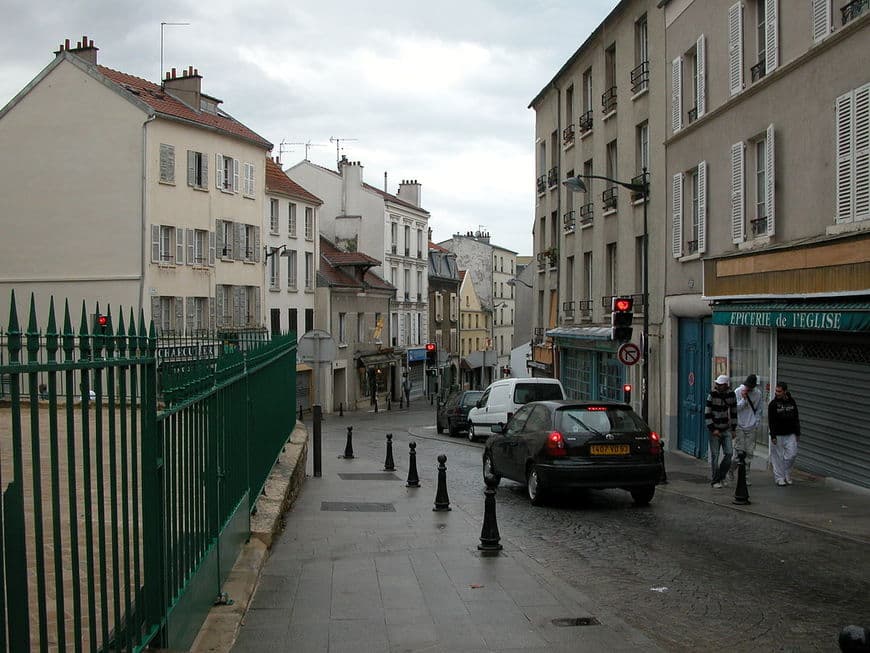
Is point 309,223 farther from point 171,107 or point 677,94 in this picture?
point 677,94

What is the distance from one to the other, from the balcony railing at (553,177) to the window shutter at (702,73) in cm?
1546

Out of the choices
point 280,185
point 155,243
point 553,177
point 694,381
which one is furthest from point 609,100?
point 280,185

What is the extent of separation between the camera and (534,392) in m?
25.1

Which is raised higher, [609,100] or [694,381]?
[609,100]

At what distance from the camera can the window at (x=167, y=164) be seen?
124ft

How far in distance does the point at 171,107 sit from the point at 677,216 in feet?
82.1

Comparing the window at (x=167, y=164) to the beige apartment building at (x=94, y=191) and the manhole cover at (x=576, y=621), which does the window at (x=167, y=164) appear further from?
the manhole cover at (x=576, y=621)

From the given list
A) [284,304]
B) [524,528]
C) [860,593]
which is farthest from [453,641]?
[284,304]

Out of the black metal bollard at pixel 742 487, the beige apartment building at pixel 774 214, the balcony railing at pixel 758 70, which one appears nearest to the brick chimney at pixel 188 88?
the beige apartment building at pixel 774 214

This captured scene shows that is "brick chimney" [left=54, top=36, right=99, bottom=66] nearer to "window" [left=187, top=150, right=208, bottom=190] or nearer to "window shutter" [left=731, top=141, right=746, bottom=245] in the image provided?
"window" [left=187, top=150, right=208, bottom=190]

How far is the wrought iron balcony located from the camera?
28766 mm

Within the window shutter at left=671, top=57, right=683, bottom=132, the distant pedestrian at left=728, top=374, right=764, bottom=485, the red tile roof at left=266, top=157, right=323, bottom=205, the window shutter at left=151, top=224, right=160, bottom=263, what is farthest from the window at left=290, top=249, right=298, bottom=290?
the distant pedestrian at left=728, top=374, right=764, bottom=485

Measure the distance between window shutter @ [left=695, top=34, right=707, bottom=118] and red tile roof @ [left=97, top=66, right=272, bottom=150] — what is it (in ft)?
77.1

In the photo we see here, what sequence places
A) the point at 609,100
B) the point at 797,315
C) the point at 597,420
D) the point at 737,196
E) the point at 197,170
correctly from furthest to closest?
the point at 197,170
the point at 609,100
the point at 737,196
the point at 797,315
the point at 597,420
